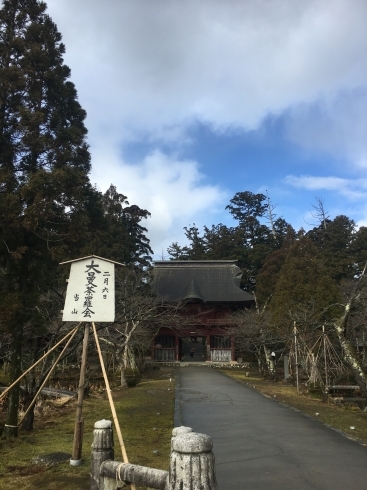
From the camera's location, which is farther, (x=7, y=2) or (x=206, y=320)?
(x=206, y=320)

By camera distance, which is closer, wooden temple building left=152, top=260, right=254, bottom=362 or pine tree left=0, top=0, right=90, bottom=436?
pine tree left=0, top=0, right=90, bottom=436

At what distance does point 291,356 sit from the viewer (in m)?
17.0

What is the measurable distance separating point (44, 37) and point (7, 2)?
1142 millimetres

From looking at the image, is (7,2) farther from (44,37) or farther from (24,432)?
(24,432)

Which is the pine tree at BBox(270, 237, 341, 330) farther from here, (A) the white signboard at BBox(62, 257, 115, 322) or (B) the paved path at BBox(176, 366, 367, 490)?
(A) the white signboard at BBox(62, 257, 115, 322)

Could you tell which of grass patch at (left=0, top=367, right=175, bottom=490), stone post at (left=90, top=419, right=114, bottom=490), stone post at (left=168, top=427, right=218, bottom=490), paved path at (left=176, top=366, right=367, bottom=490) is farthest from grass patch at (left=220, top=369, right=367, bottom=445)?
stone post at (left=168, top=427, right=218, bottom=490)

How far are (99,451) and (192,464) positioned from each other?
1.66m

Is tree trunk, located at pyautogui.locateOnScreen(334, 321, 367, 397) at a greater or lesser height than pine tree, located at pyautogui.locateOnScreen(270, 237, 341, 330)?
lesser

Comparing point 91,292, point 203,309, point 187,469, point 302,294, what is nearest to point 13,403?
point 91,292

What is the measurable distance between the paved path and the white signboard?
9.04ft

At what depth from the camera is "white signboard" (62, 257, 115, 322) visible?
5.98 meters

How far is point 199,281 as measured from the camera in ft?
107

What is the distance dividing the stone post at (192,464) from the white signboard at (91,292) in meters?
3.24

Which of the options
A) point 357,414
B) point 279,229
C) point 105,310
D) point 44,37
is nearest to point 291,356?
point 357,414
